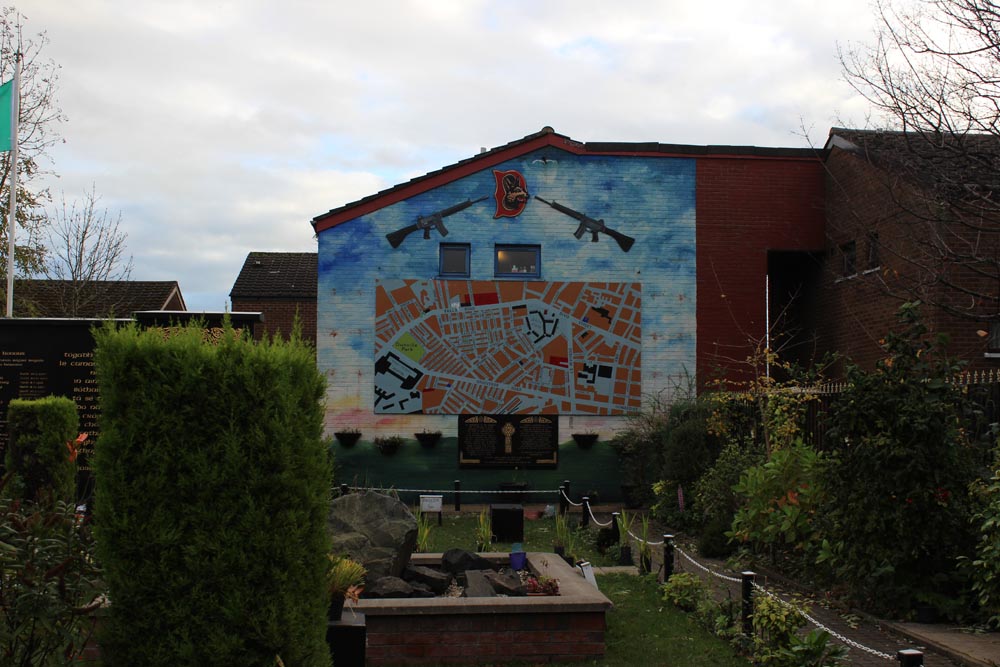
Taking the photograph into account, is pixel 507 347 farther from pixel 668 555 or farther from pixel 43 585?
pixel 43 585

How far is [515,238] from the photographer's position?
20.7 metres

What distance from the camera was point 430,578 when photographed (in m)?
9.31

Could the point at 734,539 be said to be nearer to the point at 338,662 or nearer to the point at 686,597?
the point at 686,597

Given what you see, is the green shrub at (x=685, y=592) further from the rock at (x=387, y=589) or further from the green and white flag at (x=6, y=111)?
the green and white flag at (x=6, y=111)

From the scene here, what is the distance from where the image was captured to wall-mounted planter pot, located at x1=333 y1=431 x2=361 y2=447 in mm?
19953

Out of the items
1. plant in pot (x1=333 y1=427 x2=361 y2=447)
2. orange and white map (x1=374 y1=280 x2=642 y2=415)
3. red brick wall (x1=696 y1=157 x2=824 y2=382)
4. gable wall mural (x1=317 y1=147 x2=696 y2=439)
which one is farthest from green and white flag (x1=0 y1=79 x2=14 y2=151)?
red brick wall (x1=696 y1=157 x2=824 y2=382)

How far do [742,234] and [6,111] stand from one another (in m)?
15.7

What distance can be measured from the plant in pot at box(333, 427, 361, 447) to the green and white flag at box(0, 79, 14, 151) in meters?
8.66

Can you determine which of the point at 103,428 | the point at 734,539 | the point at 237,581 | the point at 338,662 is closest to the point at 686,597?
the point at 734,539

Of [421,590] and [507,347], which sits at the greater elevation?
[507,347]

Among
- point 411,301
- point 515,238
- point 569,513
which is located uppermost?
point 515,238

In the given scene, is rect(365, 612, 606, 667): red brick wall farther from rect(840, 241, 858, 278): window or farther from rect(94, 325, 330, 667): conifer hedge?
rect(840, 241, 858, 278): window

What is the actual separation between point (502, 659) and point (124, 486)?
4.34 metres

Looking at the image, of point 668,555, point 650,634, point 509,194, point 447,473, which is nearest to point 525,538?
point 668,555
